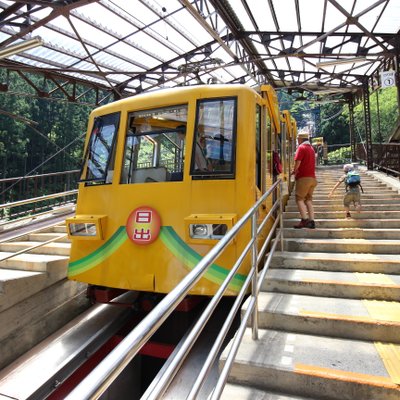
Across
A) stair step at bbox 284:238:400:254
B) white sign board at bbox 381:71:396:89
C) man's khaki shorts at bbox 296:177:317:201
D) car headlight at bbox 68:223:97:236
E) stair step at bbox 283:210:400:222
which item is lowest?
stair step at bbox 284:238:400:254

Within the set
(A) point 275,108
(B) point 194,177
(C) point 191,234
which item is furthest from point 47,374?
(A) point 275,108

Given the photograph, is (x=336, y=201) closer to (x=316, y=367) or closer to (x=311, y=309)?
(x=311, y=309)

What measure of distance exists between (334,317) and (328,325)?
0.27ft

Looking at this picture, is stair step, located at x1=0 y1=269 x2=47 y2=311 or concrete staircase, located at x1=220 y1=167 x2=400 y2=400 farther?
stair step, located at x1=0 y1=269 x2=47 y2=311

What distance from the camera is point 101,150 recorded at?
13.3 ft

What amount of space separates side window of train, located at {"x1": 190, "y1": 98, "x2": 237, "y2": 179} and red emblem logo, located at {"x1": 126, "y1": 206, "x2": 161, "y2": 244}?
607 millimetres

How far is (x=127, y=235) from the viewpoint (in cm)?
349

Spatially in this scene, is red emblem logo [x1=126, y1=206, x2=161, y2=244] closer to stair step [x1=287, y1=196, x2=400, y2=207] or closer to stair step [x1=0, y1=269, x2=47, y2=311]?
stair step [x1=0, y1=269, x2=47, y2=311]

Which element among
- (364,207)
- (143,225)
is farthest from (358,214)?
(143,225)

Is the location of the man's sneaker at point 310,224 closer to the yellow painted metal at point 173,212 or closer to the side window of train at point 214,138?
the yellow painted metal at point 173,212

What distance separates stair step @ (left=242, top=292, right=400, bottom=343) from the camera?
2537mm

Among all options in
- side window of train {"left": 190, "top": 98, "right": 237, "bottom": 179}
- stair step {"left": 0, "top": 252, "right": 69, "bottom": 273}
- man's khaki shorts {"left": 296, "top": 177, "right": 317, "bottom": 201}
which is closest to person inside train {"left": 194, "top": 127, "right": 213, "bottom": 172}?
side window of train {"left": 190, "top": 98, "right": 237, "bottom": 179}

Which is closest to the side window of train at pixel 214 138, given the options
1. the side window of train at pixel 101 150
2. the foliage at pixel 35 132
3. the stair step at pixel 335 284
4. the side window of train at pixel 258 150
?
the side window of train at pixel 258 150

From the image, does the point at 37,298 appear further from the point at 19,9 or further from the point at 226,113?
the point at 19,9
